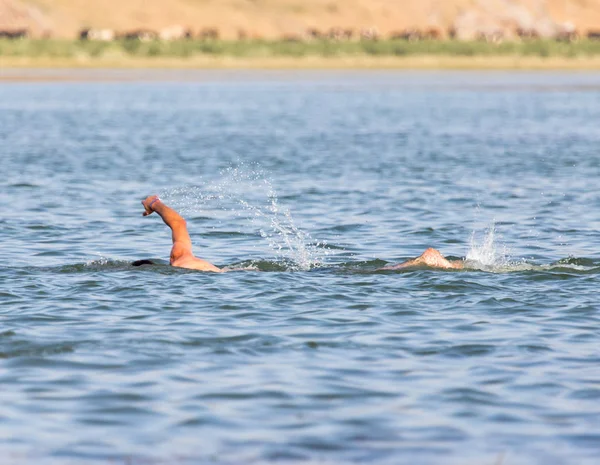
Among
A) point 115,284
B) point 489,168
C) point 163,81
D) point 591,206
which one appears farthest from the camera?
point 163,81

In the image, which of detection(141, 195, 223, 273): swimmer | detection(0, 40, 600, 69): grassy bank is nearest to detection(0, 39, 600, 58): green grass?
detection(0, 40, 600, 69): grassy bank

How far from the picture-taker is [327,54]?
12144 cm

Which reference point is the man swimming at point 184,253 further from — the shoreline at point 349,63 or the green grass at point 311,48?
the shoreline at point 349,63

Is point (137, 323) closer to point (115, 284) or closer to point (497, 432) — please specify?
point (115, 284)

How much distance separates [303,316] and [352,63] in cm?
10864

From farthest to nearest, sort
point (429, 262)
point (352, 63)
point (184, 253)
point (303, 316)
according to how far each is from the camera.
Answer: point (352, 63) < point (184, 253) < point (429, 262) < point (303, 316)

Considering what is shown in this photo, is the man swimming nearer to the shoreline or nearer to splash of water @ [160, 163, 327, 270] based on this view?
splash of water @ [160, 163, 327, 270]

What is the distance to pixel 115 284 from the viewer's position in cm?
1573

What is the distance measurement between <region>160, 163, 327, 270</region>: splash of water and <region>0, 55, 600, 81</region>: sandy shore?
3299 inches

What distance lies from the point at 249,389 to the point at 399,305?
13.1 feet

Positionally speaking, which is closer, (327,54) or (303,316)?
(303,316)

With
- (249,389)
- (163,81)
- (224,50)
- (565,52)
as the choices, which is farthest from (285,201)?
(565,52)

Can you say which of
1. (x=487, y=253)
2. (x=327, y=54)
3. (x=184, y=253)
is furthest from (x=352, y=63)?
(x=184, y=253)

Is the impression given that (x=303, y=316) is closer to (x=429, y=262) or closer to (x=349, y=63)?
(x=429, y=262)
